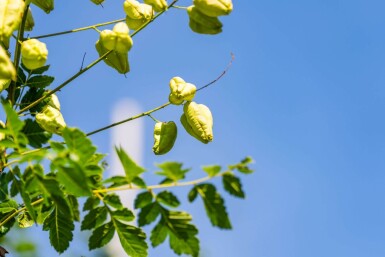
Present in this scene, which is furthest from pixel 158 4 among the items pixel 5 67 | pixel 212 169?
pixel 212 169

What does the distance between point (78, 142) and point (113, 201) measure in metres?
0.24

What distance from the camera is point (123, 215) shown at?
167cm

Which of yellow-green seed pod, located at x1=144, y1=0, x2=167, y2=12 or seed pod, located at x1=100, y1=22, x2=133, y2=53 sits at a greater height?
yellow-green seed pod, located at x1=144, y1=0, x2=167, y2=12

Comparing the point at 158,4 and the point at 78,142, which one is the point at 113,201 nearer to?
the point at 78,142

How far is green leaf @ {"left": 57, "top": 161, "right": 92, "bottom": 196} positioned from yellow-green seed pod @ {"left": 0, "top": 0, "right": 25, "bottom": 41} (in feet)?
2.32

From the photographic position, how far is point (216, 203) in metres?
1.47

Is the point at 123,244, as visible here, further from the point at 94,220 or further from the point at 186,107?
the point at 186,107

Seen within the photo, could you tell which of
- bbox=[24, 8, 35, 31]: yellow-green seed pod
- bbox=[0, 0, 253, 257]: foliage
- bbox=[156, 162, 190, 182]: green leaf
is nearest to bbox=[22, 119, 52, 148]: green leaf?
bbox=[0, 0, 253, 257]: foliage

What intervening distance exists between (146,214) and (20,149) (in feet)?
1.11

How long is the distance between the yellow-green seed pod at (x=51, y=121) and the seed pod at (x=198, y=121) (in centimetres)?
49

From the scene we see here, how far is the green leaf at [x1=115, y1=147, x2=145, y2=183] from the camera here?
1.44 meters

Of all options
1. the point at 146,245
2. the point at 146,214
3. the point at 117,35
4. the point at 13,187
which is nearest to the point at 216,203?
the point at 146,214

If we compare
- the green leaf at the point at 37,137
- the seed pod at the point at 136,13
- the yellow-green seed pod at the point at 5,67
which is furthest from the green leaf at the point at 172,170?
the seed pod at the point at 136,13

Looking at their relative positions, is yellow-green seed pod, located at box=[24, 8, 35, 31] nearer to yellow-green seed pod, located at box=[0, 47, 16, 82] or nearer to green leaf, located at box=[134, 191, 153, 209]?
yellow-green seed pod, located at box=[0, 47, 16, 82]
